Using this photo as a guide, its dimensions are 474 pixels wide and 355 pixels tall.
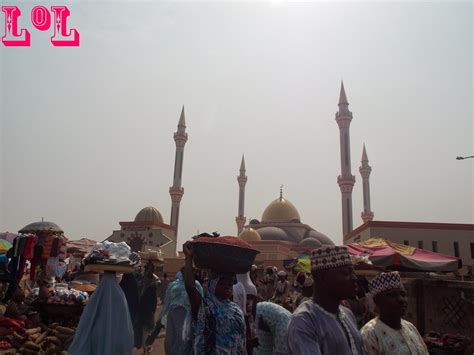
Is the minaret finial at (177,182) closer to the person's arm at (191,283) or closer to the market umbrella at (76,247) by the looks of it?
the market umbrella at (76,247)

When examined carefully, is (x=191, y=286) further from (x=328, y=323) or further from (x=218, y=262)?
(x=328, y=323)

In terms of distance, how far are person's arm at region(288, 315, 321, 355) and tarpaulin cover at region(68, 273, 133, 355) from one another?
9.03ft

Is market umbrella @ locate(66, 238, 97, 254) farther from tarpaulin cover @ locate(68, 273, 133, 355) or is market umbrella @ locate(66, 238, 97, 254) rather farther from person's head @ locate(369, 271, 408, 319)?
person's head @ locate(369, 271, 408, 319)

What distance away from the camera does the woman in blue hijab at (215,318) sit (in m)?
2.59

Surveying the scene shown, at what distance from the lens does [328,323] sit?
2.18 m

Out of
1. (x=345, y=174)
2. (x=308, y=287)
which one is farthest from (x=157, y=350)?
(x=345, y=174)

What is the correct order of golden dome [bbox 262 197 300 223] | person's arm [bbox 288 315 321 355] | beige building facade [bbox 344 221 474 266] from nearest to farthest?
person's arm [bbox 288 315 321 355] < beige building facade [bbox 344 221 474 266] < golden dome [bbox 262 197 300 223]

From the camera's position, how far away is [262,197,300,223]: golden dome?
44.0m

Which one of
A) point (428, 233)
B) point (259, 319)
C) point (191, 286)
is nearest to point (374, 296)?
point (259, 319)

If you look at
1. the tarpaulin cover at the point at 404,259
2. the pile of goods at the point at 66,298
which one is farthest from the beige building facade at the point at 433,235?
the pile of goods at the point at 66,298

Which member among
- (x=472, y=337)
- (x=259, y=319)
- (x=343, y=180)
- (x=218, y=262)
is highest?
(x=343, y=180)

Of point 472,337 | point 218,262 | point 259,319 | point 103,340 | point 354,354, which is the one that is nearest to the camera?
point 354,354

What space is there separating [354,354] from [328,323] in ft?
0.75

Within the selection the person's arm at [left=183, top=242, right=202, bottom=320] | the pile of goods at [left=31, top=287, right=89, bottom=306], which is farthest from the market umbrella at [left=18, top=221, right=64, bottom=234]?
the person's arm at [left=183, top=242, right=202, bottom=320]
